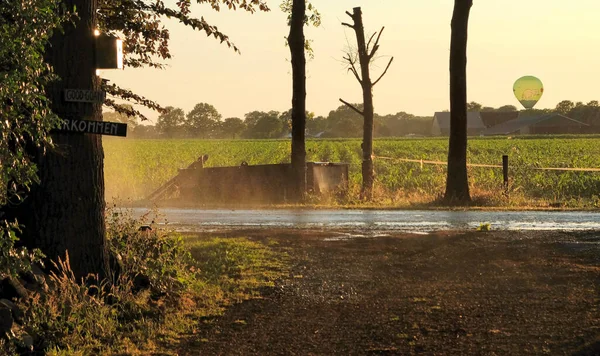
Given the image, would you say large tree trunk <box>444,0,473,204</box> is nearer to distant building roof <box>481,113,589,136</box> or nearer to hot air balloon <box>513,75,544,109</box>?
hot air balloon <box>513,75,544,109</box>

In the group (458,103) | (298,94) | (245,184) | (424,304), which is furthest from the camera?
(245,184)

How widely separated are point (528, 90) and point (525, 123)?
143 ft

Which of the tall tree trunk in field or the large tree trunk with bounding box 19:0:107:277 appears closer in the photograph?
the large tree trunk with bounding box 19:0:107:277

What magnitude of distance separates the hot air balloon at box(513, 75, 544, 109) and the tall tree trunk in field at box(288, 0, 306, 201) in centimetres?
7594

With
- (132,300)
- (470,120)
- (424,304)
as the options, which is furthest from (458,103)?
(470,120)

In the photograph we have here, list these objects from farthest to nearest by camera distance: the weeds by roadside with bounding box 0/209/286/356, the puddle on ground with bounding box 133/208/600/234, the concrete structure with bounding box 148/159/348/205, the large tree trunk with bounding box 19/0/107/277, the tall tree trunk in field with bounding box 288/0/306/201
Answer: the concrete structure with bounding box 148/159/348/205, the tall tree trunk in field with bounding box 288/0/306/201, the puddle on ground with bounding box 133/208/600/234, the large tree trunk with bounding box 19/0/107/277, the weeds by roadside with bounding box 0/209/286/356

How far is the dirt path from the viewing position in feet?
26.3

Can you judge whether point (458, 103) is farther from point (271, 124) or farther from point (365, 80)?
point (271, 124)

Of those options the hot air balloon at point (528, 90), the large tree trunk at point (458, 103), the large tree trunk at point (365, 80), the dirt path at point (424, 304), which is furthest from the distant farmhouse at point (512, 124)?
the dirt path at point (424, 304)

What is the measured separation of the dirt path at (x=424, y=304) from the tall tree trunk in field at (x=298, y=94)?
13222mm

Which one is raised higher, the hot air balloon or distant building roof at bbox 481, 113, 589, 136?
the hot air balloon

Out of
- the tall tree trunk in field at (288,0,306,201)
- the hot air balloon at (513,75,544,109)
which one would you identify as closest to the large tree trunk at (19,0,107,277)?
the tall tree trunk in field at (288,0,306,201)

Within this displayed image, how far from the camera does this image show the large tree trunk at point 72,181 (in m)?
8.77

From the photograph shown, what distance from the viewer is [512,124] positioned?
493 ft
